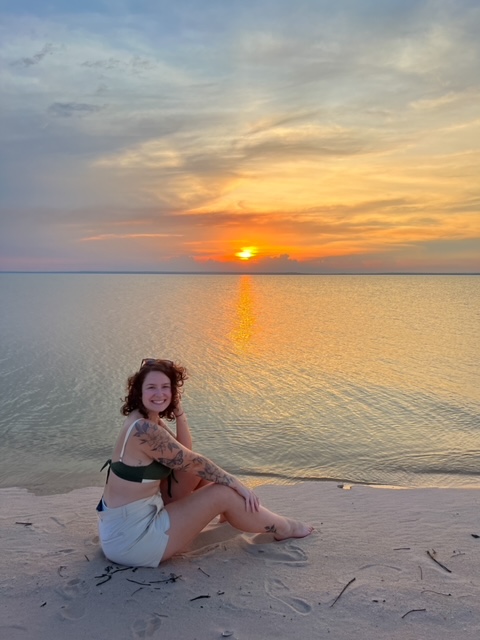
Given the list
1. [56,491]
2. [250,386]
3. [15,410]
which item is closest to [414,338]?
[250,386]

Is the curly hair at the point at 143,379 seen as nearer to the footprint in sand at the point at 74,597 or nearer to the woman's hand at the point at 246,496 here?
the woman's hand at the point at 246,496

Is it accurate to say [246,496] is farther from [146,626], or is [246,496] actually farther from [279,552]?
[146,626]

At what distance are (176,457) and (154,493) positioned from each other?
16.8 inches

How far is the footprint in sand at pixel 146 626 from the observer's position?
3695mm

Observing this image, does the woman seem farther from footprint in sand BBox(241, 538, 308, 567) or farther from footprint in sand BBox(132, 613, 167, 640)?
footprint in sand BBox(132, 613, 167, 640)

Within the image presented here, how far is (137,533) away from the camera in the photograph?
4.52 m

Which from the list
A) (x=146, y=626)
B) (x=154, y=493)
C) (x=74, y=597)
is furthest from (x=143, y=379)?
(x=146, y=626)

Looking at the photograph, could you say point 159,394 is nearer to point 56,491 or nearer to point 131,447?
point 131,447

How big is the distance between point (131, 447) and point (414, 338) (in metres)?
23.3

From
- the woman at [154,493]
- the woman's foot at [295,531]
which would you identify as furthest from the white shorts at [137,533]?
the woman's foot at [295,531]

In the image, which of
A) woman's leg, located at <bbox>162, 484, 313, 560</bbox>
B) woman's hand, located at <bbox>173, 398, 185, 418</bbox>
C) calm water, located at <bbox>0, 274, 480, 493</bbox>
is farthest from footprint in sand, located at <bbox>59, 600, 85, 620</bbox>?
calm water, located at <bbox>0, 274, 480, 493</bbox>

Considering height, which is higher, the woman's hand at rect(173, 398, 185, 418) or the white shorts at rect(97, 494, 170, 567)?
the woman's hand at rect(173, 398, 185, 418)

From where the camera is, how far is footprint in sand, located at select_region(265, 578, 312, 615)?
3963 mm

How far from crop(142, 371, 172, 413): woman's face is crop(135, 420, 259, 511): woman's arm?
0.27 meters
